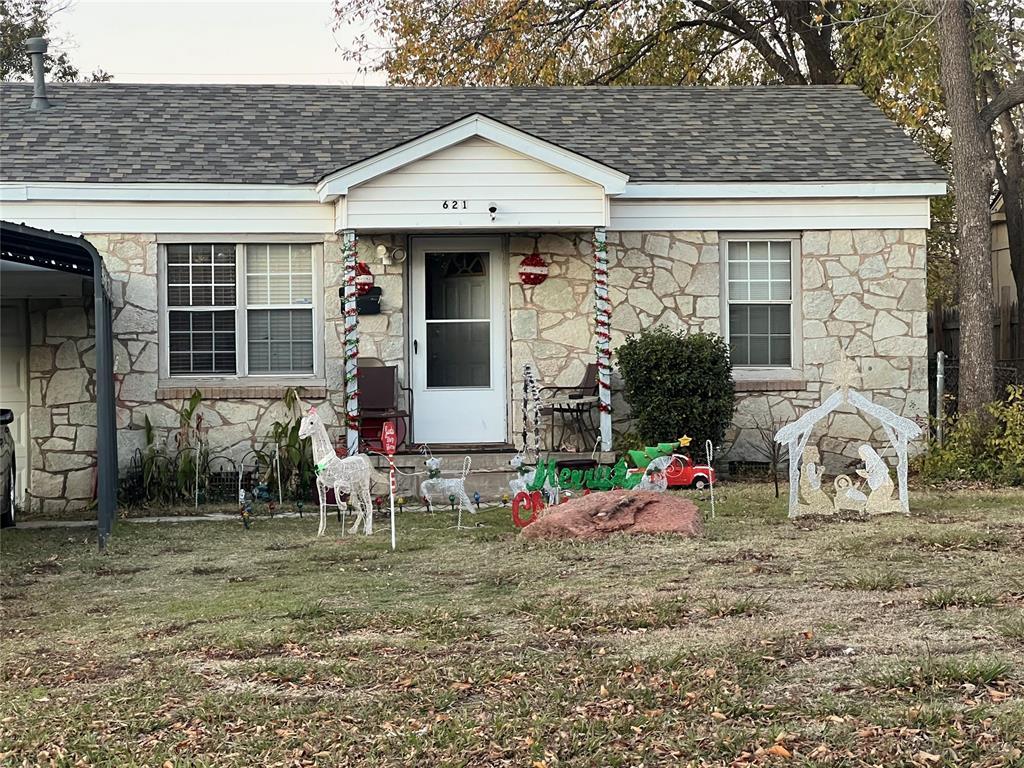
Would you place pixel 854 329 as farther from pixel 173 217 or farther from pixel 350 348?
pixel 173 217

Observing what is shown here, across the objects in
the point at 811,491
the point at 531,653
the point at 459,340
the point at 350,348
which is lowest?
the point at 531,653

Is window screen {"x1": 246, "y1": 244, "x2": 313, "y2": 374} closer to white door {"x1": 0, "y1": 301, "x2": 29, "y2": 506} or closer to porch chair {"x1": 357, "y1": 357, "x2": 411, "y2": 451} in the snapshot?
porch chair {"x1": 357, "y1": 357, "x2": 411, "y2": 451}

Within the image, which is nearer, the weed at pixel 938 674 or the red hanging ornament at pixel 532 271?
the weed at pixel 938 674

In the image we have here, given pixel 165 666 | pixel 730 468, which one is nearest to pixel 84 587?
pixel 165 666

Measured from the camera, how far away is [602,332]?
14.2 metres

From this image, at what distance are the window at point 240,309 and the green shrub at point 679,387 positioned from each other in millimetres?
3602

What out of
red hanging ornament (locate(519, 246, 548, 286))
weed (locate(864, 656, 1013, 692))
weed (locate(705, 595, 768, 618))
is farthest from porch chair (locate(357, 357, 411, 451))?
weed (locate(864, 656, 1013, 692))

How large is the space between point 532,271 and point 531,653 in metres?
8.50

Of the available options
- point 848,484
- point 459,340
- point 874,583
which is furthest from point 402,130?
point 874,583

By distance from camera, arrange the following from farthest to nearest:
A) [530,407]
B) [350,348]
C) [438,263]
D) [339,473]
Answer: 1. [438,263]
2. [530,407]
3. [350,348]
4. [339,473]

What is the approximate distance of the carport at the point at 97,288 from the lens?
33.8 feet

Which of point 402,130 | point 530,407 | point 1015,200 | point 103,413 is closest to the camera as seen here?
point 103,413

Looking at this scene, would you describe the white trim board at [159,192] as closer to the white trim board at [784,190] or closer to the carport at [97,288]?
the carport at [97,288]

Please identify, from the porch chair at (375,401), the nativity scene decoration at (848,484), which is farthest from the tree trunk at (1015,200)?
the porch chair at (375,401)
